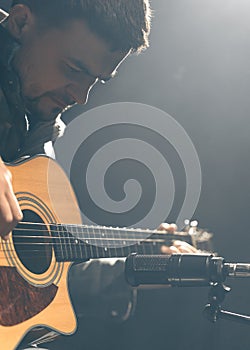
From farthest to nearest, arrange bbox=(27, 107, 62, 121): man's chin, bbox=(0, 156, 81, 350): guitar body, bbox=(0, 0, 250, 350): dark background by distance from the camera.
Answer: bbox=(0, 0, 250, 350): dark background < bbox=(27, 107, 62, 121): man's chin < bbox=(0, 156, 81, 350): guitar body

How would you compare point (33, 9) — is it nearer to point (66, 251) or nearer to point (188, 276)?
point (66, 251)

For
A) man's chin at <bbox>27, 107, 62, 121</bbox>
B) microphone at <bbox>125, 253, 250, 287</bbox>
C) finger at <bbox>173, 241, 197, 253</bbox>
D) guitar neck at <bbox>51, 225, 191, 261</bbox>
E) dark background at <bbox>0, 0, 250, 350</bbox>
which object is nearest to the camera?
microphone at <bbox>125, 253, 250, 287</bbox>

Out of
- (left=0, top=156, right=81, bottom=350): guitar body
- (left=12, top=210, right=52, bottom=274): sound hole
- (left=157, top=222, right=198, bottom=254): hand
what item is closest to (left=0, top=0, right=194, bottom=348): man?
(left=0, top=156, right=81, bottom=350): guitar body

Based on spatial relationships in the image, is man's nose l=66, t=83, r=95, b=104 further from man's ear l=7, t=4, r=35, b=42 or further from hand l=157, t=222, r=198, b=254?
hand l=157, t=222, r=198, b=254

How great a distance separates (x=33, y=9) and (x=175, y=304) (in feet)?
4.70

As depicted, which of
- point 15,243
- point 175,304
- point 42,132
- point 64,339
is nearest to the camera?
point 15,243

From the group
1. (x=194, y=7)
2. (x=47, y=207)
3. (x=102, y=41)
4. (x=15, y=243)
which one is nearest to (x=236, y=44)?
(x=194, y=7)

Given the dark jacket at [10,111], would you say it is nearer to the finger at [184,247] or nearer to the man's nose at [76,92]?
the man's nose at [76,92]

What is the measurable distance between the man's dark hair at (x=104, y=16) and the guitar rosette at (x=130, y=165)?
95cm

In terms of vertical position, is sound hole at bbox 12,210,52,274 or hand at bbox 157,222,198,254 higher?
sound hole at bbox 12,210,52,274

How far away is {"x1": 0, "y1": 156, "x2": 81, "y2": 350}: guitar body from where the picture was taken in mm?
1184

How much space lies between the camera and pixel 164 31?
2.49 metres

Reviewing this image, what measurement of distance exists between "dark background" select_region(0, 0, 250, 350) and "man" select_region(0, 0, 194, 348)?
953mm

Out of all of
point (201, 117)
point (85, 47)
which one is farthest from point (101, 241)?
point (201, 117)
